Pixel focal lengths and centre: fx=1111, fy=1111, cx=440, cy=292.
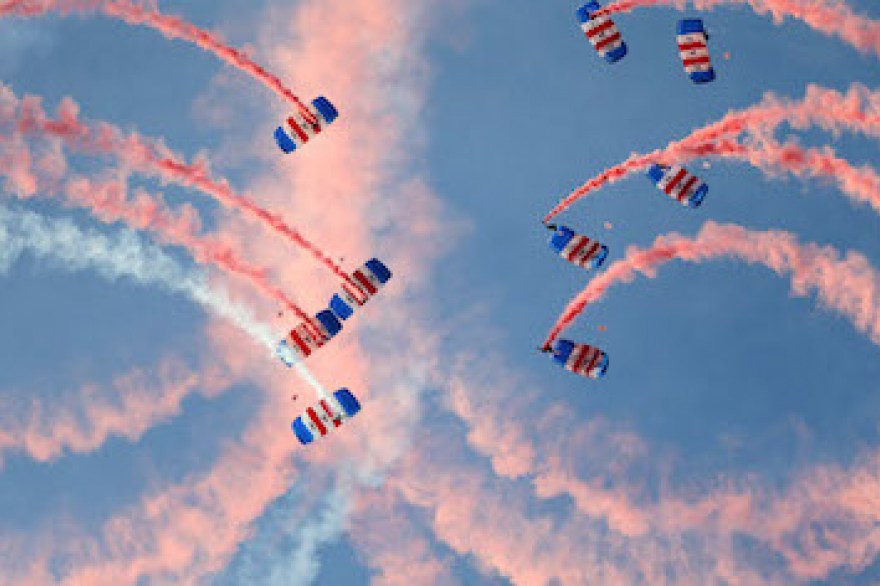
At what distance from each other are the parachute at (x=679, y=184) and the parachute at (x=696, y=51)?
5.38 metres

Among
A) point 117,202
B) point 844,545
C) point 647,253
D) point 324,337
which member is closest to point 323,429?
point 324,337

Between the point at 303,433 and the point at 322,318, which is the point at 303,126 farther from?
the point at 303,433

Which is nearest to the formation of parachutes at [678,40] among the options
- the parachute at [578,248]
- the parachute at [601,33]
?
the parachute at [601,33]

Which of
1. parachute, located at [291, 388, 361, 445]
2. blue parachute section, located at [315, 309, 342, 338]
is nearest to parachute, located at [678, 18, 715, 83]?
blue parachute section, located at [315, 309, 342, 338]

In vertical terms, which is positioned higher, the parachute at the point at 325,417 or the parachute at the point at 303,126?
the parachute at the point at 303,126

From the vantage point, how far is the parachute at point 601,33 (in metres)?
64.9

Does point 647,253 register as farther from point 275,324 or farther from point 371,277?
point 275,324

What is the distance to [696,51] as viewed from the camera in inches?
2518

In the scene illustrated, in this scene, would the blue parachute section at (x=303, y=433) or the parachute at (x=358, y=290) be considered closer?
the blue parachute section at (x=303, y=433)

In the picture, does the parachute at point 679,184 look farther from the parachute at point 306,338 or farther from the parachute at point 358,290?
the parachute at point 306,338

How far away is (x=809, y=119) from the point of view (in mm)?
62844

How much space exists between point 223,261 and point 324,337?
7.99 m

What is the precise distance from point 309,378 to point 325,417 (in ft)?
20.3

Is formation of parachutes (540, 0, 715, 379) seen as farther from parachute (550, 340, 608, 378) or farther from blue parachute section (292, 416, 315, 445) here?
blue parachute section (292, 416, 315, 445)
